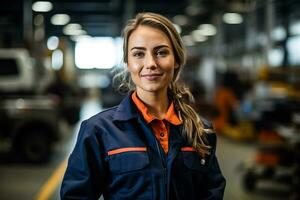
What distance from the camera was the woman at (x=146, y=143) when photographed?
6.22 ft

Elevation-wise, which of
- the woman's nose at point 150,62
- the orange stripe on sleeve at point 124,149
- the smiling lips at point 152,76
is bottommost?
the orange stripe on sleeve at point 124,149

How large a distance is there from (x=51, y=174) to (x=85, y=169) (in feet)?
21.9

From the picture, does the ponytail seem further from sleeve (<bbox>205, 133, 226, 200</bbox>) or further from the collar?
the collar

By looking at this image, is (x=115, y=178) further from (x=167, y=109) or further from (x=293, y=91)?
(x=293, y=91)

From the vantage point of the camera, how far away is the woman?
1.89 metres

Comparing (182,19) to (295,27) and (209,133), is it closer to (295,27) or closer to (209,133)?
(295,27)

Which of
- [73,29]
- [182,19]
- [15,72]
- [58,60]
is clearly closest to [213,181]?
[15,72]

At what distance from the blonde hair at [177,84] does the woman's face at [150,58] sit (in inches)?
0.9

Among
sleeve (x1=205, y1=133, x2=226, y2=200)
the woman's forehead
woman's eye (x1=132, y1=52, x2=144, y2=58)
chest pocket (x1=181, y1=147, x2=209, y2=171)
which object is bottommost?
sleeve (x1=205, y1=133, x2=226, y2=200)

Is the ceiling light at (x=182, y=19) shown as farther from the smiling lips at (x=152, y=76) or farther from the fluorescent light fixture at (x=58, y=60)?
the smiling lips at (x=152, y=76)

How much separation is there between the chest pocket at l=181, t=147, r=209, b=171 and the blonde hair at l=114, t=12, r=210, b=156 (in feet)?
0.08

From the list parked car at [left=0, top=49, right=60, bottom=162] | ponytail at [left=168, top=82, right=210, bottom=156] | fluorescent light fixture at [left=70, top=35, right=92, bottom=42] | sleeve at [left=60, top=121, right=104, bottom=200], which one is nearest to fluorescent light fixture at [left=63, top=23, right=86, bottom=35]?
fluorescent light fixture at [left=70, top=35, right=92, bottom=42]

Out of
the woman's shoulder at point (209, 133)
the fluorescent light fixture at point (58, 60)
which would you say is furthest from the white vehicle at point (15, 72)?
the fluorescent light fixture at point (58, 60)

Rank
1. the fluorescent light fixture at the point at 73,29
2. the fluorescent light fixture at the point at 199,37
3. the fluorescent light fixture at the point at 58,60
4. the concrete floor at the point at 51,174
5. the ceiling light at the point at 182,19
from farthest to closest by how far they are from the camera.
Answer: the fluorescent light fixture at the point at 199,37 < the fluorescent light fixture at the point at 73,29 < the ceiling light at the point at 182,19 < the fluorescent light fixture at the point at 58,60 < the concrete floor at the point at 51,174
